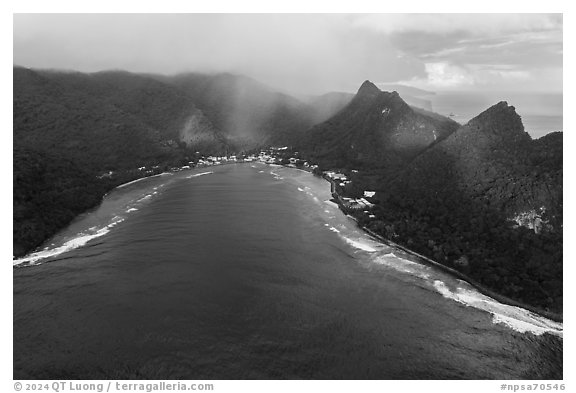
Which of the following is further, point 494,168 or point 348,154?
point 348,154

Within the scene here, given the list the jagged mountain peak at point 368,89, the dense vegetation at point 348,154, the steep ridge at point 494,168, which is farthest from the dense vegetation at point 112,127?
the steep ridge at point 494,168

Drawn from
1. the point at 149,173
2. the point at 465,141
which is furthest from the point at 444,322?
the point at 149,173

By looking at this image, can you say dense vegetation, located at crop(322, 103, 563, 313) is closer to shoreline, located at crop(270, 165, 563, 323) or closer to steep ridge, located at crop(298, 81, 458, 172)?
shoreline, located at crop(270, 165, 563, 323)

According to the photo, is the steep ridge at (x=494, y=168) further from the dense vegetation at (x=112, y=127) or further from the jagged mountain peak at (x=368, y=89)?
the jagged mountain peak at (x=368, y=89)

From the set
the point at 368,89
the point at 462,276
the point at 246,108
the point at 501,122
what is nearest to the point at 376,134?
the point at 368,89

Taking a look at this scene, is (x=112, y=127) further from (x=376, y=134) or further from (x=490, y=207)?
(x=490, y=207)

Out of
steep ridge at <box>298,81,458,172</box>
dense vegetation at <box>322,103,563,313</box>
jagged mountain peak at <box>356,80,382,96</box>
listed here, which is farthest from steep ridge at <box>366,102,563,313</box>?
jagged mountain peak at <box>356,80,382,96</box>
